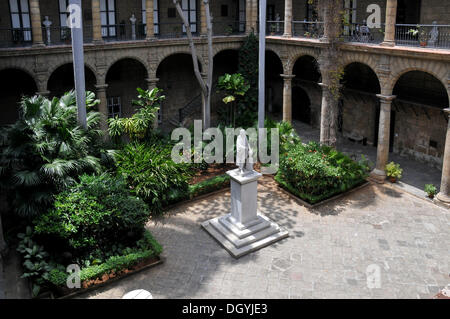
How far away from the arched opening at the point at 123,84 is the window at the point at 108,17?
167 centimetres

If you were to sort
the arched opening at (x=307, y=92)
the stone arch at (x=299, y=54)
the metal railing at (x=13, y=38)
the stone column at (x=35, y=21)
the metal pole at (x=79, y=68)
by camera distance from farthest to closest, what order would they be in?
the arched opening at (x=307, y=92), the metal railing at (x=13, y=38), the stone arch at (x=299, y=54), the stone column at (x=35, y=21), the metal pole at (x=79, y=68)

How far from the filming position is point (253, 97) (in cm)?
2380

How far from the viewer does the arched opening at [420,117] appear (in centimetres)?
1878

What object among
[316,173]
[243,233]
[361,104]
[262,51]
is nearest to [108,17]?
[262,51]

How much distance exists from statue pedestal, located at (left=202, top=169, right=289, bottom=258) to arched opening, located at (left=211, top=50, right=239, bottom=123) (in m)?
13.4

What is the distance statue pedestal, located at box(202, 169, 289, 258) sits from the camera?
42.6 feet

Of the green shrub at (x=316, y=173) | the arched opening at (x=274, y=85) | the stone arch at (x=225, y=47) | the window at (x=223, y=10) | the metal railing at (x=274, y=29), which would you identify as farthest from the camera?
Answer: the arched opening at (x=274, y=85)

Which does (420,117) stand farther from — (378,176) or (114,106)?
(114,106)

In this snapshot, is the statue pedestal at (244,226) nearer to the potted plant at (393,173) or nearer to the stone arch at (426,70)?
the potted plant at (393,173)

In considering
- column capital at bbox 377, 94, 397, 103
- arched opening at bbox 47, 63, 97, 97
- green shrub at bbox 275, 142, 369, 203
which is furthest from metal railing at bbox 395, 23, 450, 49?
arched opening at bbox 47, 63, 97, 97

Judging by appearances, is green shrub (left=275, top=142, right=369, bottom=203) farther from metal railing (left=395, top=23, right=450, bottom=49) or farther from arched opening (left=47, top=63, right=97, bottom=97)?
arched opening (left=47, top=63, right=97, bottom=97)

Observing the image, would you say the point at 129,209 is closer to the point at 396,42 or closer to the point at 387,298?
the point at 387,298

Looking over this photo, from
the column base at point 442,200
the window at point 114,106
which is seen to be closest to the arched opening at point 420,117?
the column base at point 442,200

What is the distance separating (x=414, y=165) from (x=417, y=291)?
31.4ft
